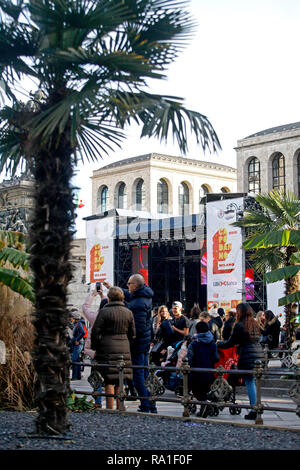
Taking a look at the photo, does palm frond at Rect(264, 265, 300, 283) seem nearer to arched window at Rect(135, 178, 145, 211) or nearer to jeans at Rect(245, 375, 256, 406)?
jeans at Rect(245, 375, 256, 406)

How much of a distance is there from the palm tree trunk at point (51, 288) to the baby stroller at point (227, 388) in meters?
2.40

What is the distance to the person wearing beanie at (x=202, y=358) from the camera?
33.2 ft

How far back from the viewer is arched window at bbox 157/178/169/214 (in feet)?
237

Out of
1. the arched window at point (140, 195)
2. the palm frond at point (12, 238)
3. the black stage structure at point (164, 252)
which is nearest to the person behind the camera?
the palm frond at point (12, 238)

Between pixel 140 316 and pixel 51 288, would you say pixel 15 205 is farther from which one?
pixel 51 288

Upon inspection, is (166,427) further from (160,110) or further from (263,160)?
(263,160)

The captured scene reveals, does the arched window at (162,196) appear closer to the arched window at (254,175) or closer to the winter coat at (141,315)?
the arched window at (254,175)

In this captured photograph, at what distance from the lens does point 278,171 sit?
56.9 m

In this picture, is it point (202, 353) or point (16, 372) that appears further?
point (202, 353)

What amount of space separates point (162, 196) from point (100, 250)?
115ft

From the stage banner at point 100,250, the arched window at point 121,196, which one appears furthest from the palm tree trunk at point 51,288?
the arched window at point 121,196

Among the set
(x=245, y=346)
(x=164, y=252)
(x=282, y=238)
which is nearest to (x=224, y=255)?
(x=164, y=252)

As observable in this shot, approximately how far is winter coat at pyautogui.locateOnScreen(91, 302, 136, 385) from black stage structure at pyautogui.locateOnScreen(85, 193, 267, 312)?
79.1ft

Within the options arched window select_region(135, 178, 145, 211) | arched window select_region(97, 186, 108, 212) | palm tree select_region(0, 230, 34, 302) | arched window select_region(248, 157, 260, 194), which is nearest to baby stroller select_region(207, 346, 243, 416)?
palm tree select_region(0, 230, 34, 302)
